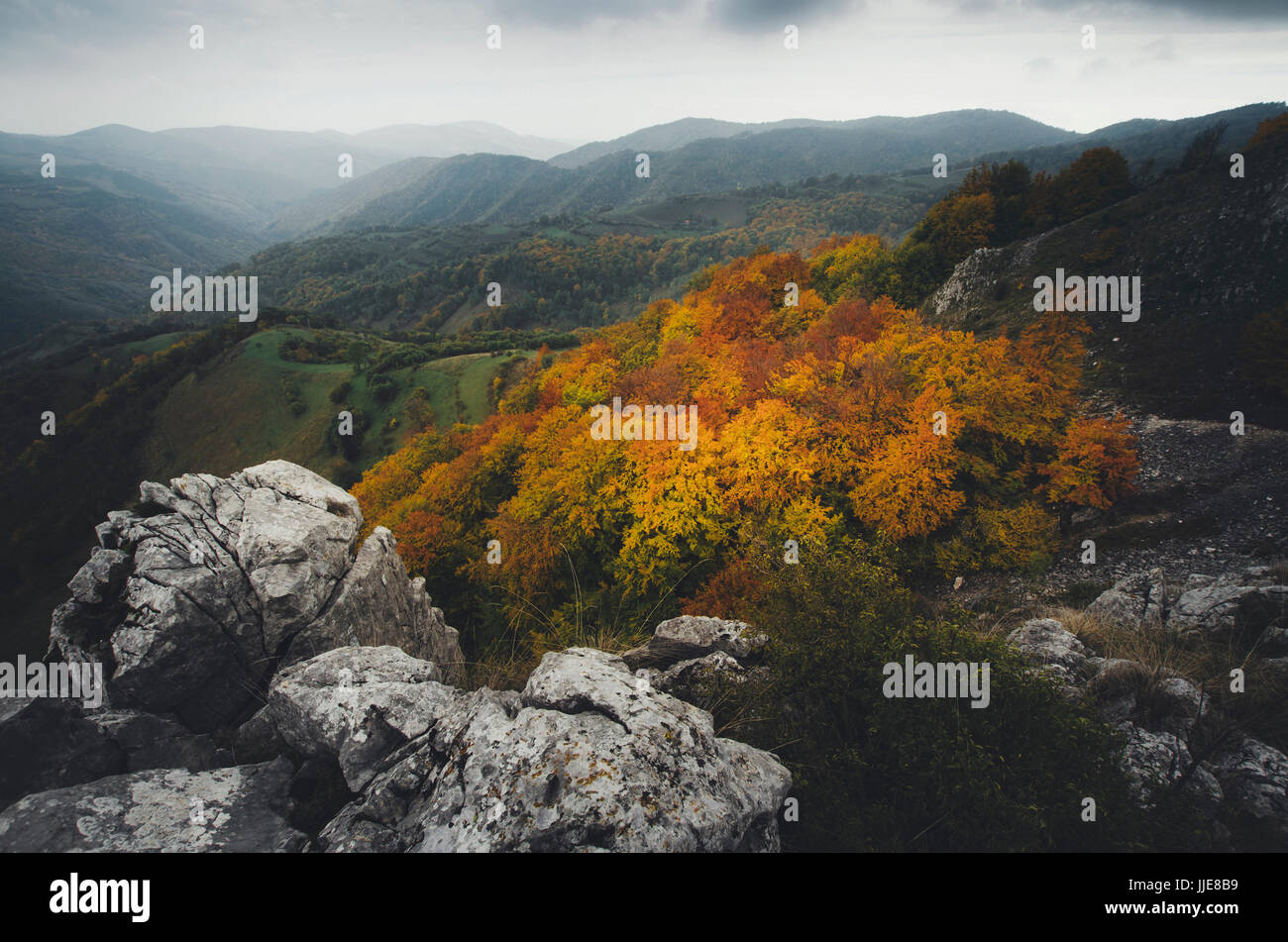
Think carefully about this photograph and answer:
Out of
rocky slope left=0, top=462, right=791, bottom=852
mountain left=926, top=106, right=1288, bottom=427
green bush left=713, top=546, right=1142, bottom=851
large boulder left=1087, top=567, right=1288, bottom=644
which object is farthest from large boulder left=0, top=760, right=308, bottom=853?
mountain left=926, top=106, right=1288, bottom=427

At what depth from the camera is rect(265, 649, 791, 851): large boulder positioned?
5684 millimetres

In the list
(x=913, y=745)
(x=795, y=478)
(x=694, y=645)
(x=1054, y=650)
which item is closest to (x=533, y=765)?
(x=694, y=645)

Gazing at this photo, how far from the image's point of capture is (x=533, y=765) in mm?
6273

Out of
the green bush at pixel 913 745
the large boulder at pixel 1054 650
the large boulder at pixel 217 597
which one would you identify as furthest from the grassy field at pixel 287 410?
the green bush at pixel 913 745

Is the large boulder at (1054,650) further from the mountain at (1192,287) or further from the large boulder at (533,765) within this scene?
the mountain at (1192,287)

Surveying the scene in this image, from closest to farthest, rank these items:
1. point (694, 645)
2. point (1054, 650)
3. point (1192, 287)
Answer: point (694, 645)
point (1054, 650)
point (1192, 287)

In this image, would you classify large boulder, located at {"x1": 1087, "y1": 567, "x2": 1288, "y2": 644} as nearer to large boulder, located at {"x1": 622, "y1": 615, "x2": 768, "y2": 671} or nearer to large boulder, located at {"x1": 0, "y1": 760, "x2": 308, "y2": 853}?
large boulder, located at {"x1": 622, "y1": 615, "x2": 768, "y2": 671}

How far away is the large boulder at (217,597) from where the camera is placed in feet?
31.2

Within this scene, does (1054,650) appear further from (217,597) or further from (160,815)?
(217,597)

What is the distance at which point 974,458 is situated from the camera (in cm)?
2409

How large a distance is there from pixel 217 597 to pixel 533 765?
896 centimetres
